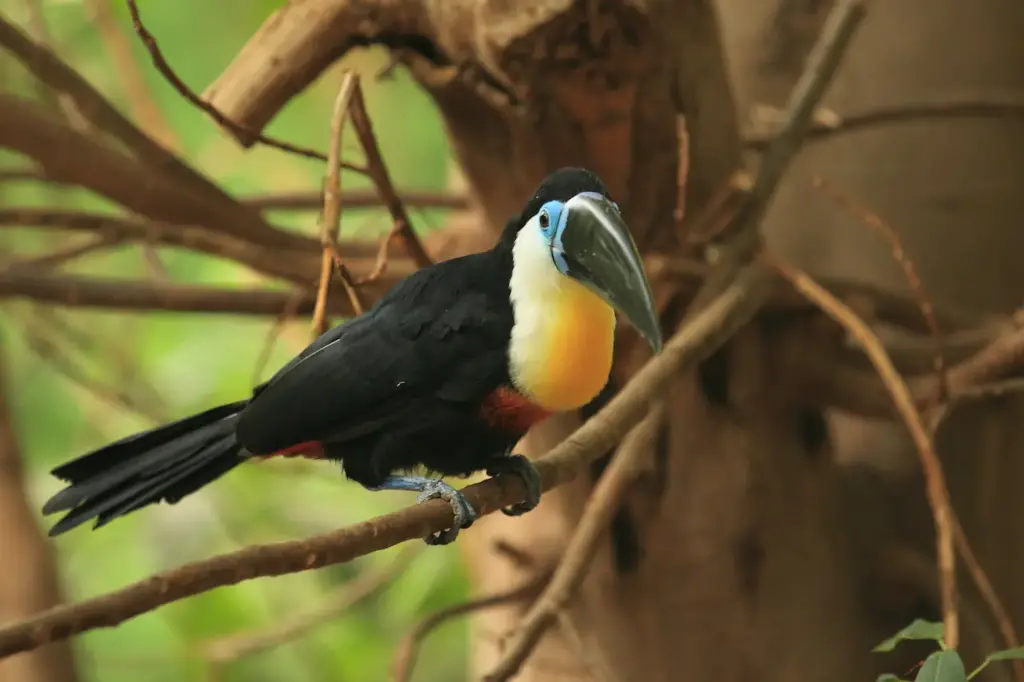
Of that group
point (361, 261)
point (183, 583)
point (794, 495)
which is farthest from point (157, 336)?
point (183, 583)

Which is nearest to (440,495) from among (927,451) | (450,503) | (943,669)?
(450,503)

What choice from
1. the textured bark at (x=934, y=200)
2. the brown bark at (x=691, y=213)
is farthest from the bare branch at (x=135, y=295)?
the textured bark at (x=934, y=200)

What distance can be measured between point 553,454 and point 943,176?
66 centimetres

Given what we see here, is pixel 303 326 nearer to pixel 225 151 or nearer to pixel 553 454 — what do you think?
pixel 225 151

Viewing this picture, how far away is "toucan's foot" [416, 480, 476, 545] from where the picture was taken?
0.57m

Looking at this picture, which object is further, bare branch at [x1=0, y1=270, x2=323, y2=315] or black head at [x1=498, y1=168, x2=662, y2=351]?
bare branch at [x1=0, y1=270, x2=323, y2=315]

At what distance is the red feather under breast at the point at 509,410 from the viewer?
0.59 meters

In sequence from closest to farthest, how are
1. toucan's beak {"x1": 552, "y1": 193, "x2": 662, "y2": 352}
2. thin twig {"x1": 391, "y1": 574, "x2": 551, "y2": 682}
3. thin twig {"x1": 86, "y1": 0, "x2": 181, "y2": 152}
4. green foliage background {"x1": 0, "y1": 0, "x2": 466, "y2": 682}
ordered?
toucan's beak {"x1": 552, "y1": 193, "x2": 662, "y2": 352} < thin twig {"x1": 391, "y1": 574, "x2": 551, "y2": 682} < thin twig {"x1": 86, "y1": 0, "x2": 181, "y2": 152} < green foliage background {"x1": 0, "y1": 0, "x2": 466, "y2": 682}

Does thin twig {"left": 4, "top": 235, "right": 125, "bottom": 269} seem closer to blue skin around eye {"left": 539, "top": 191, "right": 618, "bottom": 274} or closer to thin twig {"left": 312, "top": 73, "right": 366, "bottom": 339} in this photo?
thin twig {"left": 312, "top": 73, "right": 366, "bottom": 339}

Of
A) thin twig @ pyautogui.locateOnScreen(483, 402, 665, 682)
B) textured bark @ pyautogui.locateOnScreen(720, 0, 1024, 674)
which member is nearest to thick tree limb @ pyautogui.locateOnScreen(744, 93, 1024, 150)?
textured bark @ pyautogui.locateOnScreen(720, 0, 1024, 674)

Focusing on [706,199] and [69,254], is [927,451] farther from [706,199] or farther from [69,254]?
[69,254]

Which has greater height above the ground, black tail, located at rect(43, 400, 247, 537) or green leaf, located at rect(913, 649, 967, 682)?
black tail, located at rect(43, 400, 247, 537)

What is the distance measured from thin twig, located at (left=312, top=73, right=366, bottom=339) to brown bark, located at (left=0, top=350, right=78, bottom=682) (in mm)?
543

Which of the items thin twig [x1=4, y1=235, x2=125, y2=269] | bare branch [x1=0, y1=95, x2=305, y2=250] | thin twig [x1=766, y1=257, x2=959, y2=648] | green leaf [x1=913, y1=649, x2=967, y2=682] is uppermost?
thin twig [x1=4, y1=235, x2=125, y2=269]
